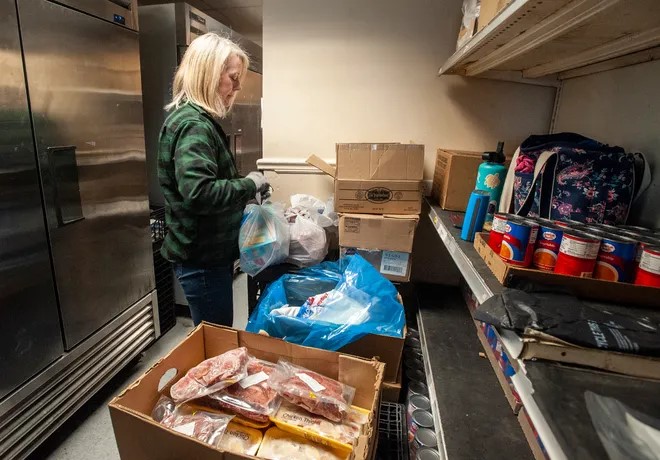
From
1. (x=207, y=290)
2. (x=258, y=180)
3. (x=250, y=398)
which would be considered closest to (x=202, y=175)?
(x=258, y=180)

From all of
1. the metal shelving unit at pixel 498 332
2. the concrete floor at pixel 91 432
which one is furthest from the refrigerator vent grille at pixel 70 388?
the metal shelving unit at pixel 498 332

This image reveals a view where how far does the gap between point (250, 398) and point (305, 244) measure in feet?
2.75

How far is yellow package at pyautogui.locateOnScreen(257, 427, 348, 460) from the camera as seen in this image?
3.38 ft

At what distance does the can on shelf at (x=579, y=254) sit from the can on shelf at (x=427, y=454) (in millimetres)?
767

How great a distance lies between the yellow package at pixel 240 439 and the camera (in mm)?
1045

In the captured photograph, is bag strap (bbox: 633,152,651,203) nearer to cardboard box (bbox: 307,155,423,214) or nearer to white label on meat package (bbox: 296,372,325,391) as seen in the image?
cardboard box (bbox: 307,155,423,214)

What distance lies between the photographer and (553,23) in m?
1.02

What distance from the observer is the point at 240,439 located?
1.08 meters

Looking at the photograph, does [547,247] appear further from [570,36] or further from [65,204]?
[65,204]

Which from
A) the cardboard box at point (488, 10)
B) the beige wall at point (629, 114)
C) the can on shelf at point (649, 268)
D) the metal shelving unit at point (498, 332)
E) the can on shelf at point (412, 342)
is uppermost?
the cardboard box at point (488, 10)

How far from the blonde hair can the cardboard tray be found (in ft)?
4.11

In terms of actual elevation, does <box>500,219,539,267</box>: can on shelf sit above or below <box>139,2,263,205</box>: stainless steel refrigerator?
below

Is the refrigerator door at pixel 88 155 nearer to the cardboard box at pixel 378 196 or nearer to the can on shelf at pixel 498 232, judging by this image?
the cardboard box at pixel 378 196

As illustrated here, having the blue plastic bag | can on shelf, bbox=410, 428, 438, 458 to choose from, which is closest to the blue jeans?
the blue plastic bag
